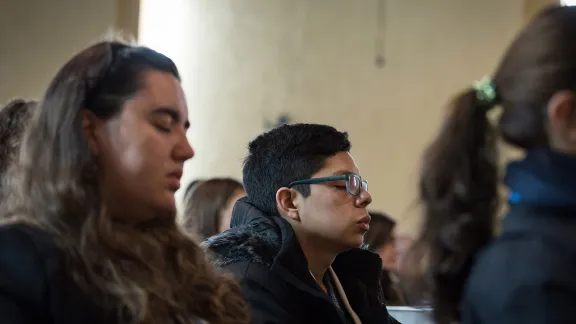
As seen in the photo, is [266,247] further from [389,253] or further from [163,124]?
[389,253]

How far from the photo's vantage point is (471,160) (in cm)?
96

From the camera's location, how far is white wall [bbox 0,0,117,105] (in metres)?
3.33

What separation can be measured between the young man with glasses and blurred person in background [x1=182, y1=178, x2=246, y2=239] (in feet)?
2.02

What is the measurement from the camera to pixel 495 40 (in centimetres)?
420

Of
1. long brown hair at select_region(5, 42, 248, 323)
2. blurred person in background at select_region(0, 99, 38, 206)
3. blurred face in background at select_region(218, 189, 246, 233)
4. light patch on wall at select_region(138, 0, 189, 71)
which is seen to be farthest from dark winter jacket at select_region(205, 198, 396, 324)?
light patch on wall at select_region(138, 0, 189, 71)

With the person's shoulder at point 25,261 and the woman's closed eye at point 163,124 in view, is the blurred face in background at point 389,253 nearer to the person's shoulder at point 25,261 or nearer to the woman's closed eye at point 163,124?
the woman's closed eye at point 163,124

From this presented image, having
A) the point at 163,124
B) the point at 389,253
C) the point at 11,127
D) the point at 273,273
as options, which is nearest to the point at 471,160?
the point at 163,124

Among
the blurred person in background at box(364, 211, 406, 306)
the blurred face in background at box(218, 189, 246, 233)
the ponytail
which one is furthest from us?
the blurred person in background at box(364, 211, 406, 306)

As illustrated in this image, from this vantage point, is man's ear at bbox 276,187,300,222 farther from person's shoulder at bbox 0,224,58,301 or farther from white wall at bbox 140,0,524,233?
white wall at bbox 140,0,524,233

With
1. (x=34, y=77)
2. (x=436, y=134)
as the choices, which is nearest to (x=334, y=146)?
(x=436, y=134)

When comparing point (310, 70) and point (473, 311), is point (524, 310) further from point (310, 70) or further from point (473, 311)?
point (310, 70)

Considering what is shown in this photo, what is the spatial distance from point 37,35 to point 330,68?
1.83 meters

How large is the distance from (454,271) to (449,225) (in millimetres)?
67

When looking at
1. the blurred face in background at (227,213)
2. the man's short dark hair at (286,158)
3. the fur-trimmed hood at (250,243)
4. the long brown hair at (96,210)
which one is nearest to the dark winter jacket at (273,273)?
the fur-trimmed hood at (250,243)
